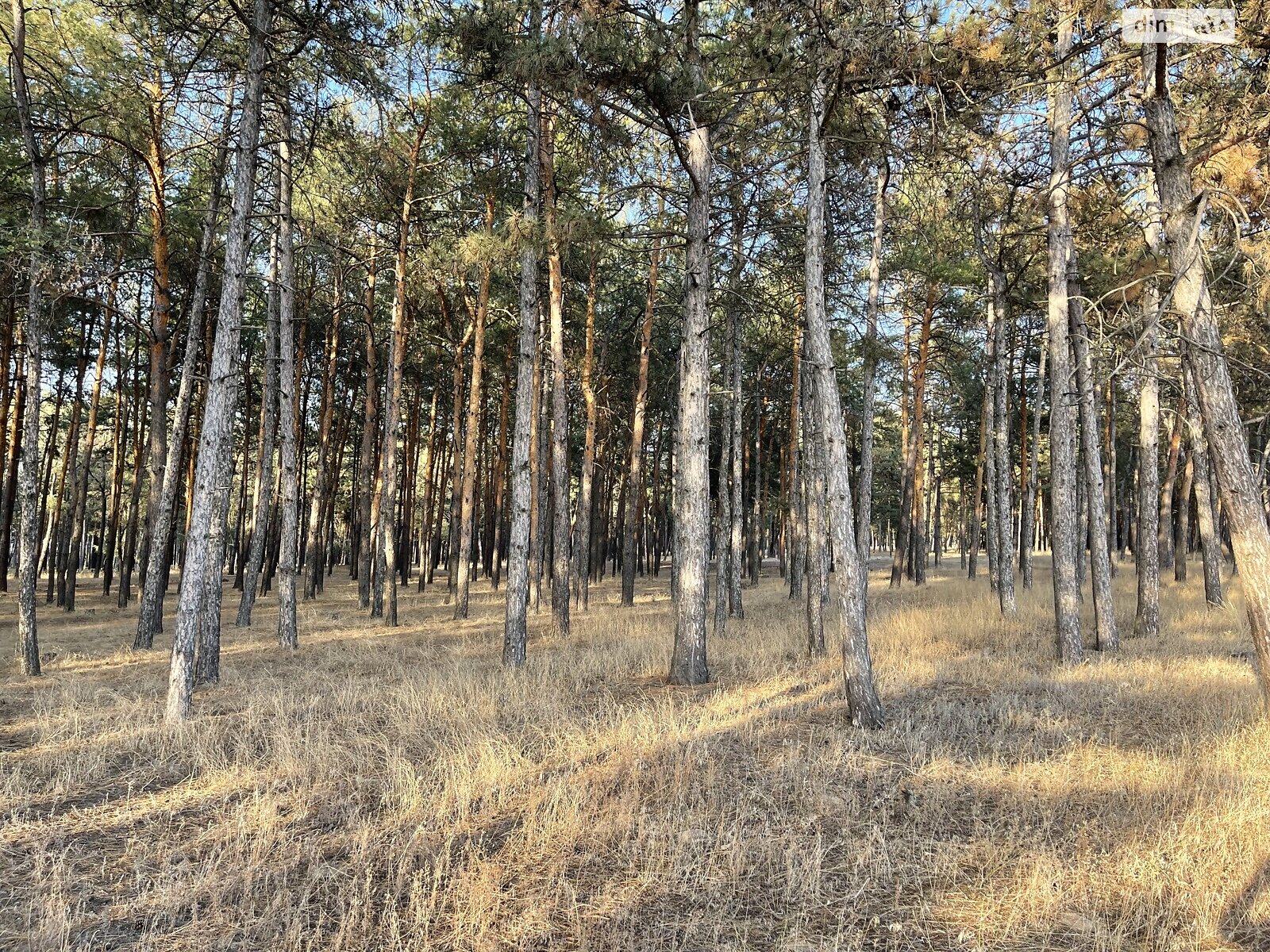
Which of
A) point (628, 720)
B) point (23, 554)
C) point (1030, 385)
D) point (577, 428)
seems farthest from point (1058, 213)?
point (577, 428)

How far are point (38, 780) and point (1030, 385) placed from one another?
91.8 ft

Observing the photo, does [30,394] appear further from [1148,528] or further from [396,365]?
[1148,528]

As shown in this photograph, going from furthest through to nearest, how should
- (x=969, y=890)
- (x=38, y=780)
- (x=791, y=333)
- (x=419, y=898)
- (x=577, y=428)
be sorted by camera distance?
(x=577, y=428)
(x=791, y=333)
(x=38, y=780)
(x=969, y=890)
(x=419, y=898)

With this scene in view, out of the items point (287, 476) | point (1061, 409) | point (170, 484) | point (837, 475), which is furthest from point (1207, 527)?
point (170, 484)

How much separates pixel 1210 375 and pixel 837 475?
127 inches

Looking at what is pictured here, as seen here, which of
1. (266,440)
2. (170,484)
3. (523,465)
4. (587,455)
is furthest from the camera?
(587,455)

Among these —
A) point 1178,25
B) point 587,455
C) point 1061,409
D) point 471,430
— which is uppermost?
point 1178,25

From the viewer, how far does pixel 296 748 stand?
18.7 feet

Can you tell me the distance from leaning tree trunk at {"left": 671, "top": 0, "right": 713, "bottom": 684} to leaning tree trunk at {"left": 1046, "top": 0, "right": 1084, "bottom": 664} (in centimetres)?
484

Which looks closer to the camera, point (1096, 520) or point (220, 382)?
point (220, 382)

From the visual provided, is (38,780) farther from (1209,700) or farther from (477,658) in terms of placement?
(1209,700)

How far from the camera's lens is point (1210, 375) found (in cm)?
587

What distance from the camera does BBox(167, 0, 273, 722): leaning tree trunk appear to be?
7230 millimetres

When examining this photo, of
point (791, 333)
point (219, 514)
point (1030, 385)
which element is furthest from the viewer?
point (1030, 385)
